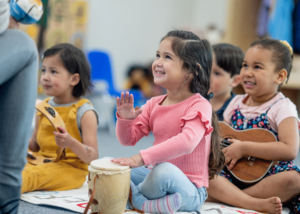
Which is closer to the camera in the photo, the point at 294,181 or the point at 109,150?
the point at 294,181

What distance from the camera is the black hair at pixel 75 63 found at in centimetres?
182

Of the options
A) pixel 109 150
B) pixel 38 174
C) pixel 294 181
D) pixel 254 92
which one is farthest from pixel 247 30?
pixel 38 174

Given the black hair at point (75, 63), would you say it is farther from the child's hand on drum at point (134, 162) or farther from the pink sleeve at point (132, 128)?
the child's hand on drum at point (134, 162)

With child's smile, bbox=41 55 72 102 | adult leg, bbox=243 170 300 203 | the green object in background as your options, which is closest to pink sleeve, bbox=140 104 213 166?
adult leg, bbox=243 170 300 203

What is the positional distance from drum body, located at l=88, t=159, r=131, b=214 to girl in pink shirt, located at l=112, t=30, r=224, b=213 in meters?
0.06

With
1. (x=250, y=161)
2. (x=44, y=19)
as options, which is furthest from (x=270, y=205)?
(x=44, y=19)

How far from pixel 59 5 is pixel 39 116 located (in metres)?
3.36

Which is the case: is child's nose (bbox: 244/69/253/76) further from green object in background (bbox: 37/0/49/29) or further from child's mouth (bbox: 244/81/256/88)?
green object in background (bbox: 37/0/49/29)

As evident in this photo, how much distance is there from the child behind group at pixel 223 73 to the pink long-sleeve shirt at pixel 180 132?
0.65 meters

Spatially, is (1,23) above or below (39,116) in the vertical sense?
above

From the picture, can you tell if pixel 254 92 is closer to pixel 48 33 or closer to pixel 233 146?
pixel 233 146

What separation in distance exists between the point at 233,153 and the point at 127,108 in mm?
597

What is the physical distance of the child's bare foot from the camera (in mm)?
1471

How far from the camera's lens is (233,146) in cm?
165
